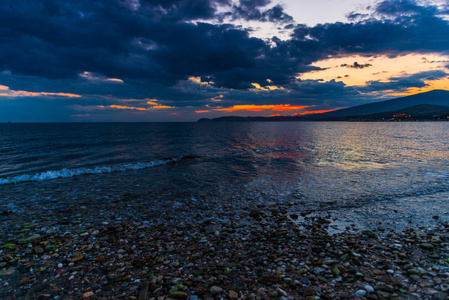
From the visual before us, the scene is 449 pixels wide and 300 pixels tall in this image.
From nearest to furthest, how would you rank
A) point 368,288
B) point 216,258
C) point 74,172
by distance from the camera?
point 368,288 → point 216,258 → point 74,172

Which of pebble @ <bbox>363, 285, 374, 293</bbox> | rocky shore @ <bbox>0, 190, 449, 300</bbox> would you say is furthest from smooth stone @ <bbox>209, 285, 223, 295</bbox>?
pebble @ <bbox>363, 285, 374, 293</bbox>

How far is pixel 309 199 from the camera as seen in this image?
13.2m

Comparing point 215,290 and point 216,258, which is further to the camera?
point 216,258

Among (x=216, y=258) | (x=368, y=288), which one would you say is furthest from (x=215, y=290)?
(x=368, y=288)

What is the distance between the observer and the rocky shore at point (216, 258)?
18.1 ft

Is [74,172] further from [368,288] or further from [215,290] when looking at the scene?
[368,288]

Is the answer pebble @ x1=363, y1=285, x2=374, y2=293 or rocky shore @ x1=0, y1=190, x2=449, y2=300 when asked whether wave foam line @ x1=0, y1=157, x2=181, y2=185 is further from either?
pebble @ x1=363, y1=285, x2=374, y2=293

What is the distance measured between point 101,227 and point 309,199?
1182cm

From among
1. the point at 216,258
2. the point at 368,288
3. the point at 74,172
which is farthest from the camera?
the point at 74,172

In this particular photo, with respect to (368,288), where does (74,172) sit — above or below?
above

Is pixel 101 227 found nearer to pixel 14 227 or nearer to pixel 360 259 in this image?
pixel 14 227

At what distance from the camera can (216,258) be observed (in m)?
7.04

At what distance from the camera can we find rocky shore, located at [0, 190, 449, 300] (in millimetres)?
5531

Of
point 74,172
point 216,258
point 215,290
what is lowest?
point 216,258
